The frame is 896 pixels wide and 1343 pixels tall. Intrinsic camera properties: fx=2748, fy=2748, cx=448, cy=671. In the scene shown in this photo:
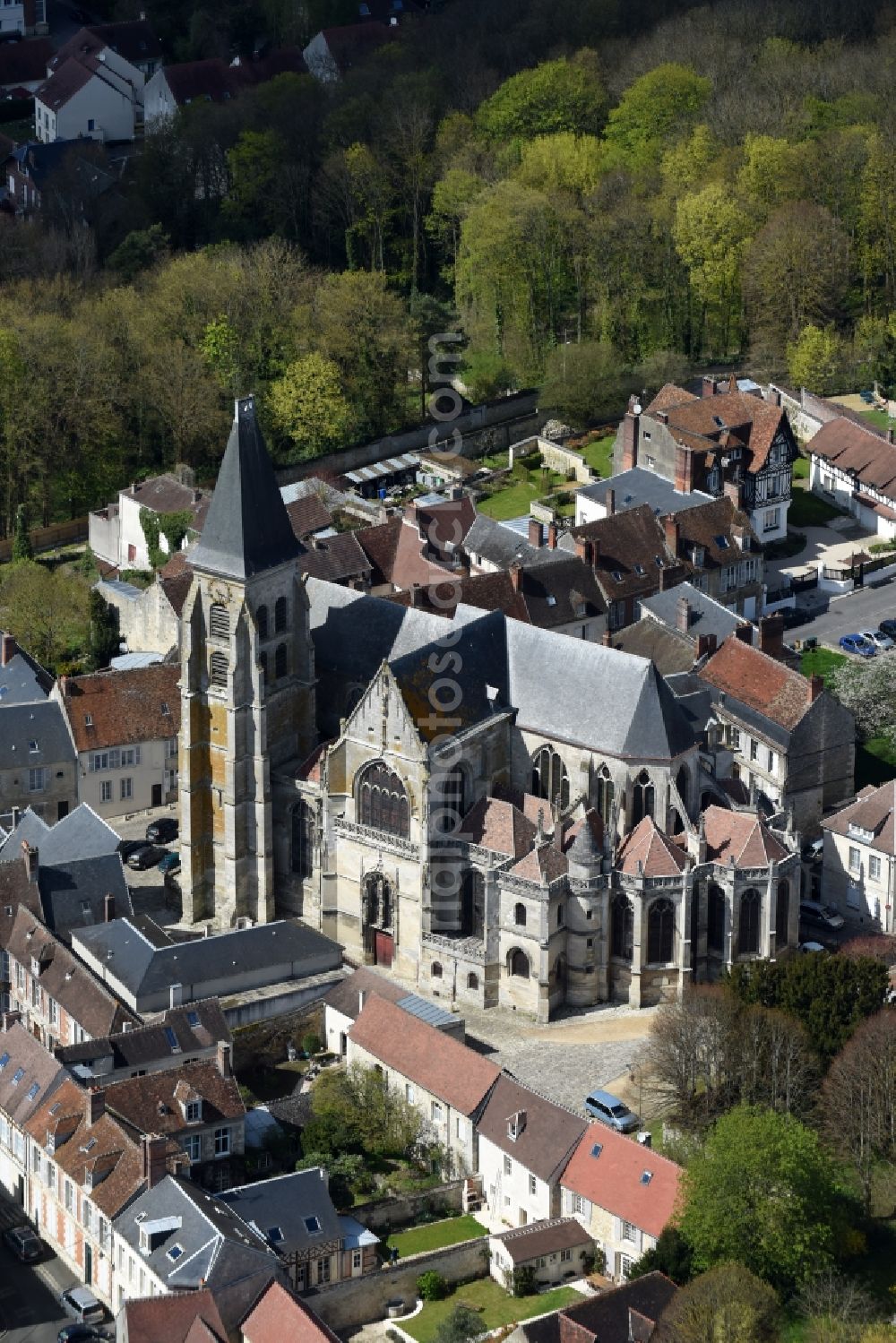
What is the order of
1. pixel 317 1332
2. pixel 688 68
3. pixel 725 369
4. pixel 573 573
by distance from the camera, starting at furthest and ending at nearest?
pixel 688 68 < pixel 725 369 < pixel 573 573 < pixel 317 1332

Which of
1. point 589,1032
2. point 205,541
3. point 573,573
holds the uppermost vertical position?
point 205,541

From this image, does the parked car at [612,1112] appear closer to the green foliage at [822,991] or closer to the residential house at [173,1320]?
the green foliage at [822,991]

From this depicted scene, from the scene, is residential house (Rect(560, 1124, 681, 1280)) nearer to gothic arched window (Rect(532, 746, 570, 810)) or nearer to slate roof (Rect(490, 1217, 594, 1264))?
slate roof (Rect(490, 1217, 594, 1264))

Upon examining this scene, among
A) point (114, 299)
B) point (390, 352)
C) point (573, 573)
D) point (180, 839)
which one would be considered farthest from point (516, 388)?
point (180, 839)

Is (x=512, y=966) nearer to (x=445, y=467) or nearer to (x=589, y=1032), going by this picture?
(x=589, y=1032)

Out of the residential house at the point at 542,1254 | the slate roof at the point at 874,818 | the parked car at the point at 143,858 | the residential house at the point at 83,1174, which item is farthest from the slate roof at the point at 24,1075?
the slate roof at the point at 874,818

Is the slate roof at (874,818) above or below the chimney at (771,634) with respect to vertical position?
below

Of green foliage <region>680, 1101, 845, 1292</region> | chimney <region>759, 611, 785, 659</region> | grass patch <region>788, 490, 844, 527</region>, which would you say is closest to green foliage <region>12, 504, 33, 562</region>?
grass patch <region>788, 490, 844, 527</region>
